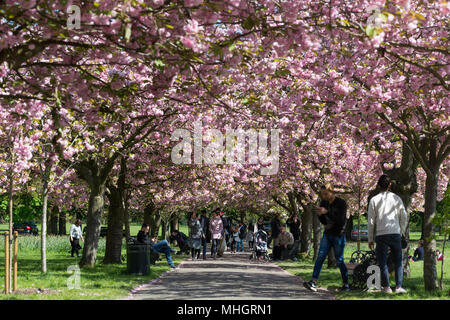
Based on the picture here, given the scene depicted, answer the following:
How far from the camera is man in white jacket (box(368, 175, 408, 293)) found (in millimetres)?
9992

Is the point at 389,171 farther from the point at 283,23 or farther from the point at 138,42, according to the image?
the point at 138,42

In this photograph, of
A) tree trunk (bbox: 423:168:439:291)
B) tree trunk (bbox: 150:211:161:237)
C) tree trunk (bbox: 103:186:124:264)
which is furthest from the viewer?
tree trunk (bbox: 150:211:161:237)

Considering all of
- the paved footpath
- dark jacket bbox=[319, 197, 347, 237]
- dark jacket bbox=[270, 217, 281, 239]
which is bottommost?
the paved footpath

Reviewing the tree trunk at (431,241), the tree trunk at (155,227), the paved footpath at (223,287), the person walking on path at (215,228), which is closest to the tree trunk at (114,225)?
the paved footpath at (223,287)

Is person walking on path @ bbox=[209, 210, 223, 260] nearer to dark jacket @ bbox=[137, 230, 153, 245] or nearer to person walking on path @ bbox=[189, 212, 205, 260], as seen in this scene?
Answer: person walking on path @ bbox=[189, 212, 205, 260]

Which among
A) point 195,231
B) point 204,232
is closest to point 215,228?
point 204,232

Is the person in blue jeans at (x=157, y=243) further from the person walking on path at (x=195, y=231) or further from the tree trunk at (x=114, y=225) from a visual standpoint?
the person walking on path at (x=195, y=231)

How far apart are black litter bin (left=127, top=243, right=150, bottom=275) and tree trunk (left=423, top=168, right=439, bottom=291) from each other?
6839mm

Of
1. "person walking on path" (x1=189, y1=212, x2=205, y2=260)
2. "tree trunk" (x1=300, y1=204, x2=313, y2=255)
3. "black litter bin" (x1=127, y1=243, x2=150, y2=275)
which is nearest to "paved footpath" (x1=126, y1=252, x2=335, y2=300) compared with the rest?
"black litter bin" (x1=127, y1=243, x2=150, y2=275)

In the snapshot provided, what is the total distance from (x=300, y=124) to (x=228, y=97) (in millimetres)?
2498

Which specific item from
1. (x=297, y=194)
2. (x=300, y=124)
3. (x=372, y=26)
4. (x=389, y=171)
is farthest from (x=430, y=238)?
(x=297, y=194)

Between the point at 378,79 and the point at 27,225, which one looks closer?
the point at 378,79

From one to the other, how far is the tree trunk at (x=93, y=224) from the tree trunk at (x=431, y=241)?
1006 centimetres

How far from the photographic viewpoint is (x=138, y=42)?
7.40 m
